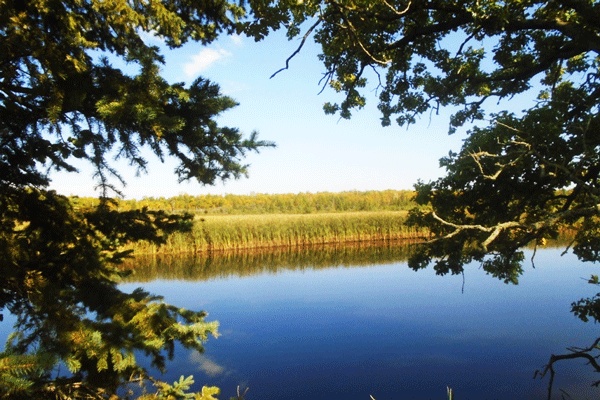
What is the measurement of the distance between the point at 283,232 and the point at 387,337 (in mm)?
14219

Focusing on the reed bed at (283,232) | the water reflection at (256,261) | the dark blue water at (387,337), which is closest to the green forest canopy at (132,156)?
the dark blue water at (387,337)

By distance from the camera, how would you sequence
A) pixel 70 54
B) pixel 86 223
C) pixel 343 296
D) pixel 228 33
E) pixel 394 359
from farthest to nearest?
1. pixel 343 296
2. pixel 394 359
3. pixel 228 33
4. pixel 86 223
5. pixel 70 54

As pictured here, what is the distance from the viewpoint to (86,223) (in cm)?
324

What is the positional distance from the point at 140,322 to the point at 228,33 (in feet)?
10.0

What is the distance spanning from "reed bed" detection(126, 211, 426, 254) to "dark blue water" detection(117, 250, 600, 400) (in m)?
6.08

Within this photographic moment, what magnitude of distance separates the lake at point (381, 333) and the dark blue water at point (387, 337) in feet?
0.09

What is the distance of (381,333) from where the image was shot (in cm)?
884

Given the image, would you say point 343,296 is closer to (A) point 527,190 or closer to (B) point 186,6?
(A) point 527,190

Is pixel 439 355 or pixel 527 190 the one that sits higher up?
pixel 527 190

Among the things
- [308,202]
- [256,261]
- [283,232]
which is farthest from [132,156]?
[308,202]

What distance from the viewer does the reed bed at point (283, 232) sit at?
66.0 ft

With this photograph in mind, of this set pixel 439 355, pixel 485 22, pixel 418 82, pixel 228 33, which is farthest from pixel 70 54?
pixel 439 355

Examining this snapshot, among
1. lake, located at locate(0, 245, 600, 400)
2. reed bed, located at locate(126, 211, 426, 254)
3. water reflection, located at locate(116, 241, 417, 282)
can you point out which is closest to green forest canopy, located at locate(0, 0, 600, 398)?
lake, located at locate(0, 245, 600, 400)

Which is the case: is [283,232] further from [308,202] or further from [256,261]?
[308,202]
